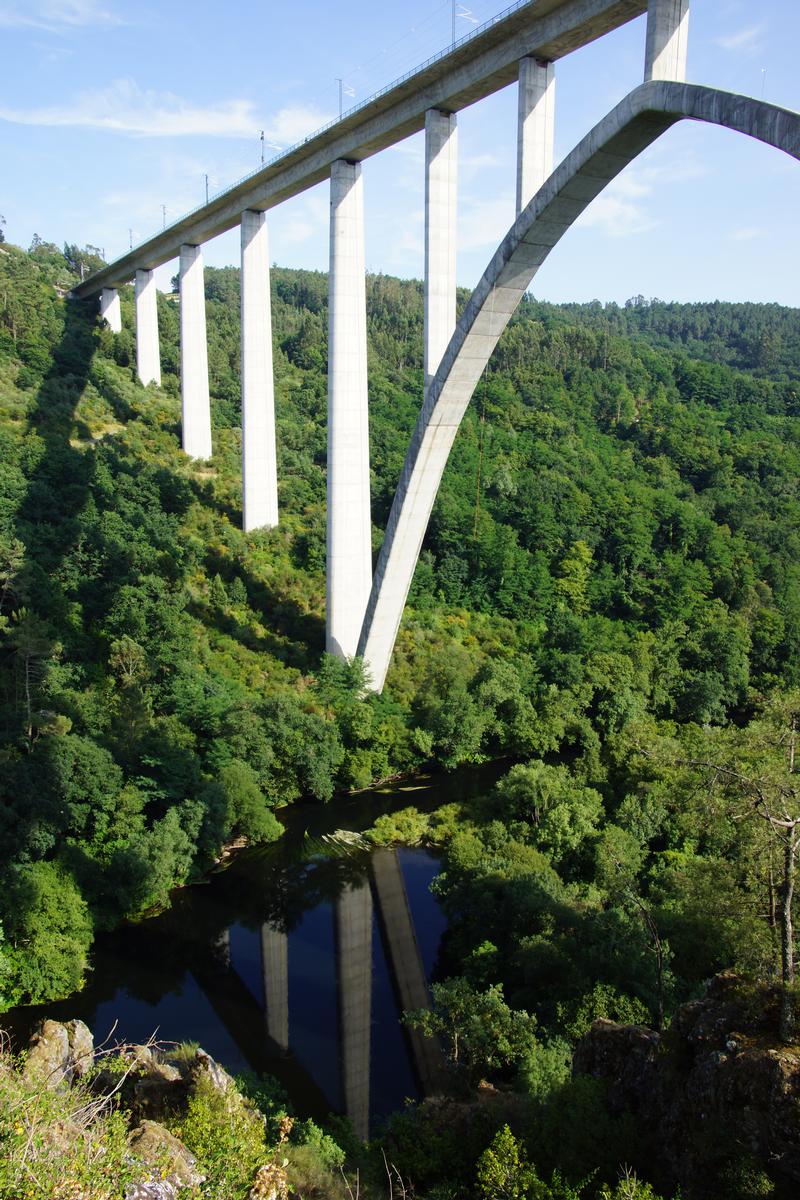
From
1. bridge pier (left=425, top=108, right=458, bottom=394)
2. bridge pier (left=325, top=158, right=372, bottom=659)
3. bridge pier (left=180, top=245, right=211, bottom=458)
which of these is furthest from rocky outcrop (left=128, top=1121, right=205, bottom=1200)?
bridge pier (left=180, top=245, right=211, bottom=458)

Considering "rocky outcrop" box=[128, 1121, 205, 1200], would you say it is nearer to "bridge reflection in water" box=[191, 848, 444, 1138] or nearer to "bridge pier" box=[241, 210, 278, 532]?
"bridge reflection in water" box=[191, 848, 444, 1138]

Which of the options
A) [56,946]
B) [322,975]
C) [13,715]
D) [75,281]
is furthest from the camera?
[75,281]

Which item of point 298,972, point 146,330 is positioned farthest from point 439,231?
point 146,330

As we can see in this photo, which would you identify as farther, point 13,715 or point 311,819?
point 311,819

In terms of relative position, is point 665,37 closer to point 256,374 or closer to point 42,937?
point 42,937

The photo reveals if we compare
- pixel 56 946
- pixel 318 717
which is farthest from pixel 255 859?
pixel 56 946

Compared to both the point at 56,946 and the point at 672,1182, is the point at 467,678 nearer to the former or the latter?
the point at 56,946
